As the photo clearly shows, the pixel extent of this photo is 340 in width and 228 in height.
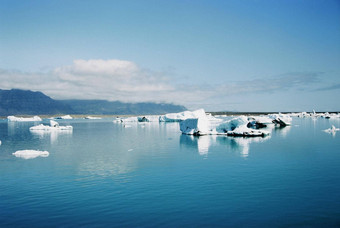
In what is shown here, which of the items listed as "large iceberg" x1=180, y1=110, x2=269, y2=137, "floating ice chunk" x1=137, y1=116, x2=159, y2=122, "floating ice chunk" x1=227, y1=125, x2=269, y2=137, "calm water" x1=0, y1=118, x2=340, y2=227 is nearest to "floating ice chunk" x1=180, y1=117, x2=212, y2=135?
"large iceberg" x1=180, y1=110, x2=269, y2=137

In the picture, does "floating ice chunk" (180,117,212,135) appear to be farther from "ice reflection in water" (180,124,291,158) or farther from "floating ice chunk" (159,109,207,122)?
"floating ice chunk" (159,109,207,122)

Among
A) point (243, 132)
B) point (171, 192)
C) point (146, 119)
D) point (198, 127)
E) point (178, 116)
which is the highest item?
point (178, 116)

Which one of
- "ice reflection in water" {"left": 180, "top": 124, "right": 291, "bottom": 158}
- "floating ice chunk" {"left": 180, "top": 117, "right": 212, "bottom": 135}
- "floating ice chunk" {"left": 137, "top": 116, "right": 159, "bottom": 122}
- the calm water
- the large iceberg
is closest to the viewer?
the calm water

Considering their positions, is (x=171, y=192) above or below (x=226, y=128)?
below

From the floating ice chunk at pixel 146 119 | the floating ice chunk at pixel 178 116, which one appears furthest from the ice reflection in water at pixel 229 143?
the floating ice chunk at pixel 146 119

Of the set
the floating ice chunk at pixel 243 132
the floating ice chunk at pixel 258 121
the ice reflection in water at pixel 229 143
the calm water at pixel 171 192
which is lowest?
the calm water at pixel 171 192

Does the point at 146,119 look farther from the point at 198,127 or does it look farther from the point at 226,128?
the point at 226,128

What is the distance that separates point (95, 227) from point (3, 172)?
11132mm

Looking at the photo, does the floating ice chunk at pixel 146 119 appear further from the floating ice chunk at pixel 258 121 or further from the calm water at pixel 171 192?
the calm water at pixel 171 192

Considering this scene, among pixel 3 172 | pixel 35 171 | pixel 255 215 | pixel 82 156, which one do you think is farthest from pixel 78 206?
pixel 82 156

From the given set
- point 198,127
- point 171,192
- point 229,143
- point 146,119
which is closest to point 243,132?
point 198,127

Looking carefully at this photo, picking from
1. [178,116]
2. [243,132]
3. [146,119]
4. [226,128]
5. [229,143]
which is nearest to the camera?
[229,143]

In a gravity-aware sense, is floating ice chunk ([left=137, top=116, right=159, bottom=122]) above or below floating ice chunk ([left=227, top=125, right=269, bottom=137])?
above

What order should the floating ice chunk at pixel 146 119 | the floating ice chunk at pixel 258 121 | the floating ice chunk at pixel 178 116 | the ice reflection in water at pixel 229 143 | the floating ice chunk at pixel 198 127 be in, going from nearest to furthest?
the ice reflection in water at pixel 229 143
the floating ice chunk at pixel 198 127
the floating ice chunk at pixel 258 121
the floating ice chunk at pixel 178 116
the floating ice chunk at pixel 146 119
